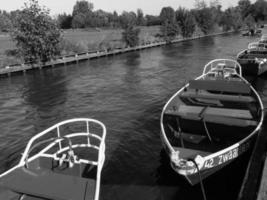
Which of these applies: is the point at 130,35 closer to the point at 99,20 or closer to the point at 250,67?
the point at 250,67

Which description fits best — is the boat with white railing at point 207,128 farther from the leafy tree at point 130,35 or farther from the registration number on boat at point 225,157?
the leafy tree at point 130,35

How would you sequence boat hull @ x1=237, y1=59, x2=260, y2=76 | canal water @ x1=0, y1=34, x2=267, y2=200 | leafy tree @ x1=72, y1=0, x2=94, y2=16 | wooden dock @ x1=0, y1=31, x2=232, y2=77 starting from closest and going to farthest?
canal water @ x1=0, y1=34, x2=267, y2=200 < boat hull @ x1=237, y1=59, x2=260, y2=76 < wooden dock @ x1=0, y1=31, x2=232, y2=77 < leafy tree @ x1=72, y1=0, x2=94, y2=16

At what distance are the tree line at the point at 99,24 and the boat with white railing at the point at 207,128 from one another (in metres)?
27.5

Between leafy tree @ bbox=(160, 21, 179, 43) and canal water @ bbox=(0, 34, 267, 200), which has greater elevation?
leafy tree @ bbox=(160, 21, 179, 43)

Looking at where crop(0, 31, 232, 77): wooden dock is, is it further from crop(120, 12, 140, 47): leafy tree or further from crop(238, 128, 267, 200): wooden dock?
crop(238, 128, 267, 200): wooden dock

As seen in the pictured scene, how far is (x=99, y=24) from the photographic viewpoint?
14275 cm

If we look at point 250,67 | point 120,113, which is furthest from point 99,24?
point 120,113

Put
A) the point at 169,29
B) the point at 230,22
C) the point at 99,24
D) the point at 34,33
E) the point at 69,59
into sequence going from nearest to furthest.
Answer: the point at 34,33, the point at 69,59, the point at 169,29, the point at 230,22, the point at 99,24

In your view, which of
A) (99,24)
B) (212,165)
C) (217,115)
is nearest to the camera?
(212,165)

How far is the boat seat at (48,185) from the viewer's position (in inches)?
257

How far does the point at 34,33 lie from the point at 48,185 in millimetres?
34188

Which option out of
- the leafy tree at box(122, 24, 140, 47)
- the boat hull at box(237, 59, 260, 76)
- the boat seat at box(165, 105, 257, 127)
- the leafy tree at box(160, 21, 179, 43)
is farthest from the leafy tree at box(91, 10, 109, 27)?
the boat seat at box(165, 105, 257, 127)

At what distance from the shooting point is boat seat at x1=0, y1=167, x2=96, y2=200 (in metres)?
6.52

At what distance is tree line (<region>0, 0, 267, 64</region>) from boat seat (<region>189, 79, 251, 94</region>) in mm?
26942
